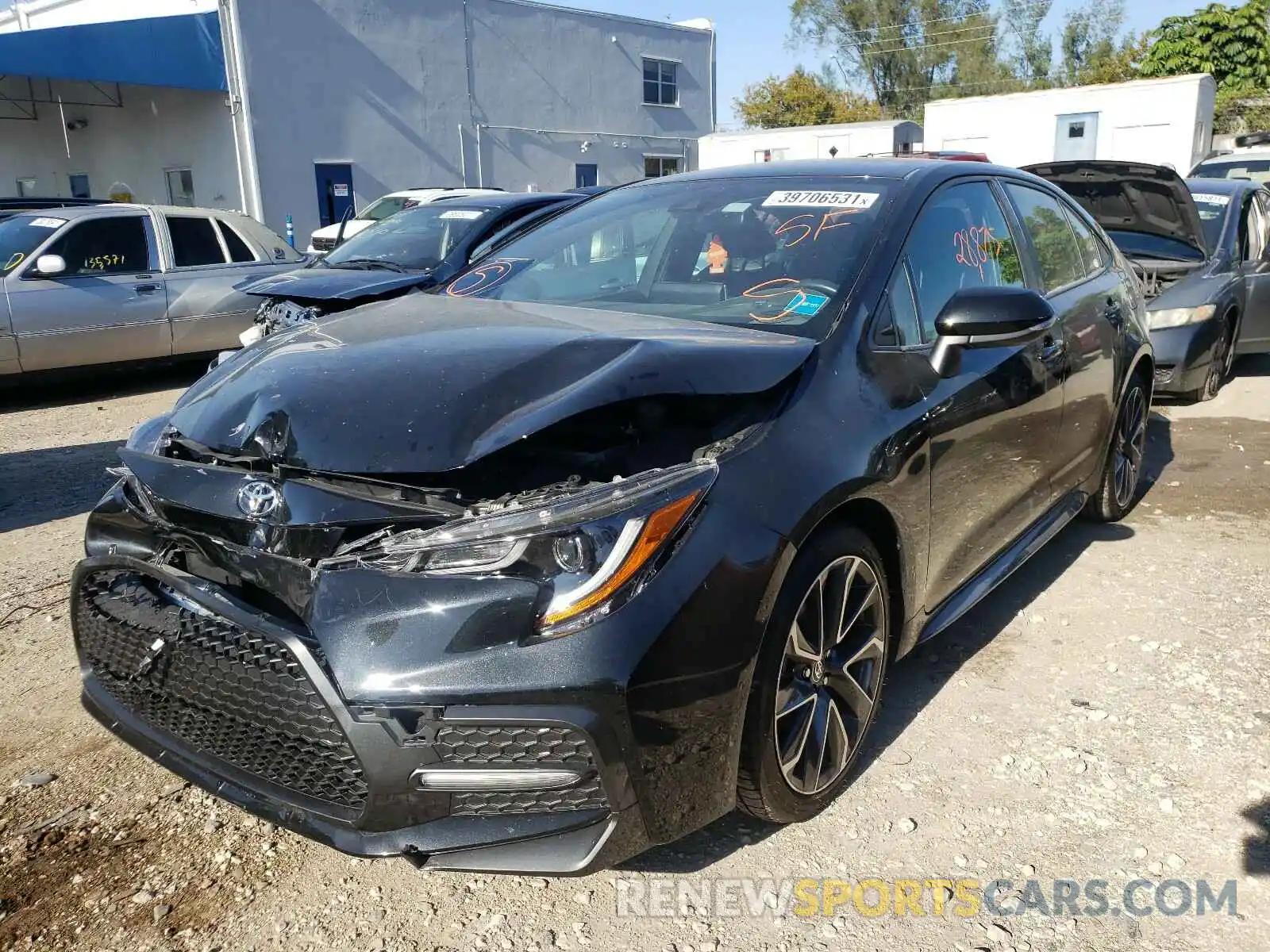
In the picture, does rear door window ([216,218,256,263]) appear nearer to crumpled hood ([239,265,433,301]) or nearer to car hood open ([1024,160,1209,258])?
crumpled hood ([239,265,433,301])

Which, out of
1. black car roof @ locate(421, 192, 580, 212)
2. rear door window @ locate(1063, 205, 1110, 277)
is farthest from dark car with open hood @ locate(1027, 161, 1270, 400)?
black car roof @ locate(421, 192, 580, 212)

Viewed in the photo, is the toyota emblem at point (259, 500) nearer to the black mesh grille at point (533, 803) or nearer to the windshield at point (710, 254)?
the black mesh grille at point (533, 803)

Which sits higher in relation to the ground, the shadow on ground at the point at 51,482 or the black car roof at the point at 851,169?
the black car roof at the point at 851,169

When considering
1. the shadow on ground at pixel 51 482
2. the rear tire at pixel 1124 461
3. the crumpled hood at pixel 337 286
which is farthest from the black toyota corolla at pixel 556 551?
the shadow on ground at pixel 51 482

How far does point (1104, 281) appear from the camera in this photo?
4.46 m

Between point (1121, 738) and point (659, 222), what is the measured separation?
7.33 ft

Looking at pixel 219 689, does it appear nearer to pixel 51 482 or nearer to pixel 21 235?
pixel 51 482

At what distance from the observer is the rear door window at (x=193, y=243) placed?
8742 millimetres

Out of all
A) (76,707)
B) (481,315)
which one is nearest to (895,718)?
(481,315)

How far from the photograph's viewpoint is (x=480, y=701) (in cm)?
190

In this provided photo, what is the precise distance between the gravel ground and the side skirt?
0.97 feet

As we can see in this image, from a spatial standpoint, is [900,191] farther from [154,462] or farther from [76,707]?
[76,707]

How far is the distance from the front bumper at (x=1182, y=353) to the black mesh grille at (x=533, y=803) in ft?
20.8

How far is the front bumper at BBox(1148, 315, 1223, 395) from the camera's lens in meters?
6.92
